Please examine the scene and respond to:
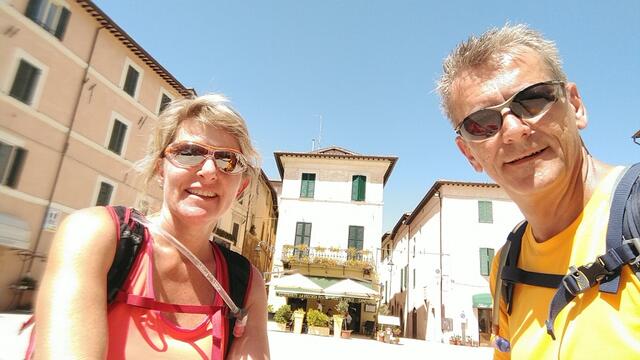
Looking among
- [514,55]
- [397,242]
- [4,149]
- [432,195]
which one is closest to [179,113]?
[514,55]

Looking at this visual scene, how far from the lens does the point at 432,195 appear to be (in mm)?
25922

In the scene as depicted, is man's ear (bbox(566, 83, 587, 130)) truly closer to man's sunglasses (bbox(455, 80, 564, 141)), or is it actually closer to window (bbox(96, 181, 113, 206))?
man's sunglasses (bbox(455, 80, 564, 141))

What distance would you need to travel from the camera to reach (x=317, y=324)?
1708 cm

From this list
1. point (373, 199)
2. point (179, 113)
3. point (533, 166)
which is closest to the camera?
point (533, 166)

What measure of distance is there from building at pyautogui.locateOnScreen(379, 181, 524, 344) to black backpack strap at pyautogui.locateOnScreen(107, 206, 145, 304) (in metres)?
23.5

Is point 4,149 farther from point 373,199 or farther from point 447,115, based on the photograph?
point 373,199

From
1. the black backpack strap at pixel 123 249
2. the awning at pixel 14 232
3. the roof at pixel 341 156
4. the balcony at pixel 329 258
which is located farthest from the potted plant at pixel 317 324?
the black backpack strap at pixel 123 249

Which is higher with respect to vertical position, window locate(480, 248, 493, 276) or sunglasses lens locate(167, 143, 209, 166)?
window locate(480, 248, 493, 276)

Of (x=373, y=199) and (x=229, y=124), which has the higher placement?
(x=373, y=199)

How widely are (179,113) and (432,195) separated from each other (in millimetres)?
25816

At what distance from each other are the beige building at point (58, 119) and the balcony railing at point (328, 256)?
9614 millimetres

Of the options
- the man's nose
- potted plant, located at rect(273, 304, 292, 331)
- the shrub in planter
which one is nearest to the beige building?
the man's nose

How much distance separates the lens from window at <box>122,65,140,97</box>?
56.5ft

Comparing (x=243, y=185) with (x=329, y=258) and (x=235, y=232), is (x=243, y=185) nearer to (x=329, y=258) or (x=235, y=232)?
(x=329, y=258)
